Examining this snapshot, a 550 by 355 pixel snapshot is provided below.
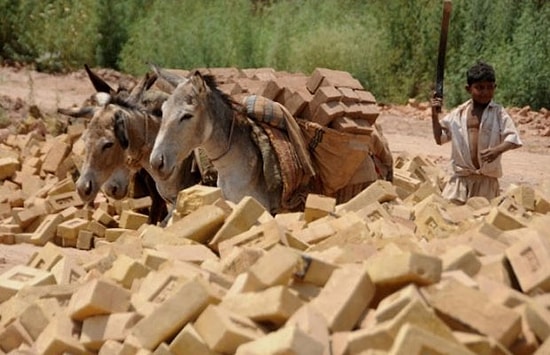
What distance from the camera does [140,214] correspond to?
30.8 feet

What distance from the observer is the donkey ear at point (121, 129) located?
8.84 meters

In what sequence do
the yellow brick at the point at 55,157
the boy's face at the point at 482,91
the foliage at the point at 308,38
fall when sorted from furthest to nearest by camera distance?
the foliage at the point at 308,38 → the yellow brick at the point at 55,157 → the boy's face at the point at 482,91

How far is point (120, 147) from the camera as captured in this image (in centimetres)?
891

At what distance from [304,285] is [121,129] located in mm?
4563

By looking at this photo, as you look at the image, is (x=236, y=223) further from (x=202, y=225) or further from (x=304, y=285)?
(x=304, y=285)

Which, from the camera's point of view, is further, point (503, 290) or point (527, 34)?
point (527, 34)

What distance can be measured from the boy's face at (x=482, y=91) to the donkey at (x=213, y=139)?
1642mm

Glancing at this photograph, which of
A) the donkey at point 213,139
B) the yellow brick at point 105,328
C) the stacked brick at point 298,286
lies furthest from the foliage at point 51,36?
the yellow brick at point 105,328

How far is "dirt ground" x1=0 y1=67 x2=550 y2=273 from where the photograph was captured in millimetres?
14125

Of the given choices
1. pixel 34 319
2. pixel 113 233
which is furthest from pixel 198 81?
pixel 34 319

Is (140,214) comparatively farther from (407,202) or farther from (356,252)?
(356,252)

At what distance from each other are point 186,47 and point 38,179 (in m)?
10.1

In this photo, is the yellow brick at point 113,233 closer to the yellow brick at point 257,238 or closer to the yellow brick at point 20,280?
the yellow brick at point 20,280

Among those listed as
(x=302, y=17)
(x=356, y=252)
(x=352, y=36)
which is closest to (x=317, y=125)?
(x=356, y=252)
